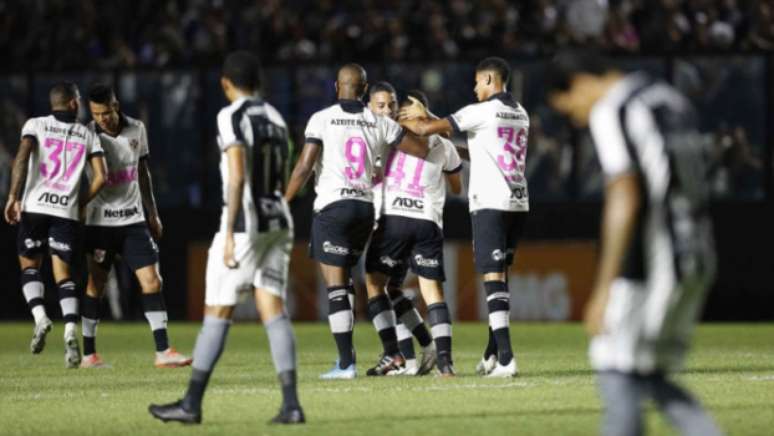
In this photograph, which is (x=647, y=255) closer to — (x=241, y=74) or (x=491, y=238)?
(x=241, y=74)

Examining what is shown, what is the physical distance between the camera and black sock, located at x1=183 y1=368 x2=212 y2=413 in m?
8.66

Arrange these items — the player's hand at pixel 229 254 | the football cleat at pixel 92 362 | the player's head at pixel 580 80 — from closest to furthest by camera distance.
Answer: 1. the player's head at pixel 580 80
2. the player's hand at pixel 229 254
3. the football cleat at pixel 92 362

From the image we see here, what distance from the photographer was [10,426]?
29.9 ft

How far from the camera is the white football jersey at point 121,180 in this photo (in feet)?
44.2

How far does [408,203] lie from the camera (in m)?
12.4

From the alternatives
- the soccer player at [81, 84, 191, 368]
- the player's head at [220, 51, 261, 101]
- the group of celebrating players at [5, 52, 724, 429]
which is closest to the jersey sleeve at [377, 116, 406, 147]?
the group of celebrating players at [5, 52, 724, 429]

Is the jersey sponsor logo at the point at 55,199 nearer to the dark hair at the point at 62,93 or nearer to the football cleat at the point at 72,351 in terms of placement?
the dark hair at the point at 62,93

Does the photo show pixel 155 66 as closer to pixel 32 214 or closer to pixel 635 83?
pixel 32 214

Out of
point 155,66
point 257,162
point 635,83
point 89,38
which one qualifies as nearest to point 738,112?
point 155,66

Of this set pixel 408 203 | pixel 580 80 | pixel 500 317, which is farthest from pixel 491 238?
pixel 580 80

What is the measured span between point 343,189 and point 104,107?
98.8 inches

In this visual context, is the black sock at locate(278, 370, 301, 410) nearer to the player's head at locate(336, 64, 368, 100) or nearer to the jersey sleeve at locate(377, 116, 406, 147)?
the player's head at locate(336, 64, 368, 100)

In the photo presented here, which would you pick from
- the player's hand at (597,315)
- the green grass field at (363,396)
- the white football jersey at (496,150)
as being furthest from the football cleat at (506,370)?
the player's hand at (597,315)

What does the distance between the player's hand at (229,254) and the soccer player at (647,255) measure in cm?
309
